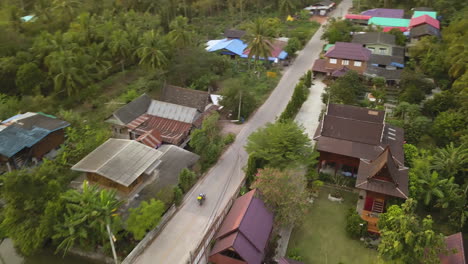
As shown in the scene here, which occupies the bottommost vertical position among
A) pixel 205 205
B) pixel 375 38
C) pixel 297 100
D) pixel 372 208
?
pixel 205 205

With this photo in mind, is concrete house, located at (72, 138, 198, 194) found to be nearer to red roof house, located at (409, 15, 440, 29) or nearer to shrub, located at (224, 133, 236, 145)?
shrub, located at (224, 133, 236, 145)

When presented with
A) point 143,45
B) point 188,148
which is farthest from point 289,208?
point 143,45

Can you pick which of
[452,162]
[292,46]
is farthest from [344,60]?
[452,162]

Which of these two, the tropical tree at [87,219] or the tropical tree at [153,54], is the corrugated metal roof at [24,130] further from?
the tropical tree at [153,54]

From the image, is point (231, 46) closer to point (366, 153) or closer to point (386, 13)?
point (366, 153)

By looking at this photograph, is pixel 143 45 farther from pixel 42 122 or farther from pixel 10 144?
pixel 10 144
